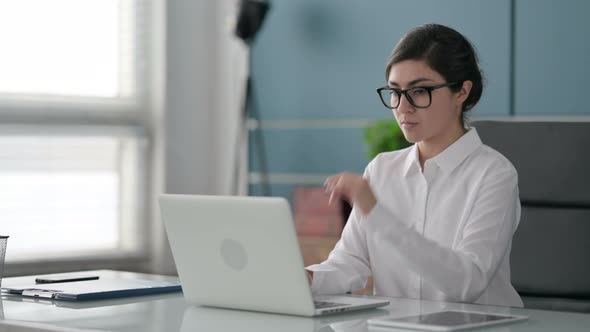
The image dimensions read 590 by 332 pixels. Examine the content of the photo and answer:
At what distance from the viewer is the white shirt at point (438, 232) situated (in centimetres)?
197

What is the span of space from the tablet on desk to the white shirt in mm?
256

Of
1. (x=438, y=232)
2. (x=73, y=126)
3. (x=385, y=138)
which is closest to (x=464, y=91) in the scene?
(x=438, y=232)

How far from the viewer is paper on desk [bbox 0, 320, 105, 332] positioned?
158 cm

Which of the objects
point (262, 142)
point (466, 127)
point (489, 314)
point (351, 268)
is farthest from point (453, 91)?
point (262, 142)

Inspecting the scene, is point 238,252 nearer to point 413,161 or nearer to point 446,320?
point 446,320

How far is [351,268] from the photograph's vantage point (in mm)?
2240

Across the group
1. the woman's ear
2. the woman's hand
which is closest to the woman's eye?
the woman's ear

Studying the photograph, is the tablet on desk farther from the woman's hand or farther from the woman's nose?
the woman's nose

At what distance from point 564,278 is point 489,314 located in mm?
674

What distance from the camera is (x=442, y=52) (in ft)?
7.34

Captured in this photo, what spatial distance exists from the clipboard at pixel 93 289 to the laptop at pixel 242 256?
8.1 inches

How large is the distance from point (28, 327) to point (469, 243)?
0.91 metres

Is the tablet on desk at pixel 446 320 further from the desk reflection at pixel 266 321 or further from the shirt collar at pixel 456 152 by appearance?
the shirt collar at pixel 456 152

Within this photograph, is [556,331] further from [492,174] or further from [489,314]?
[492,174]
